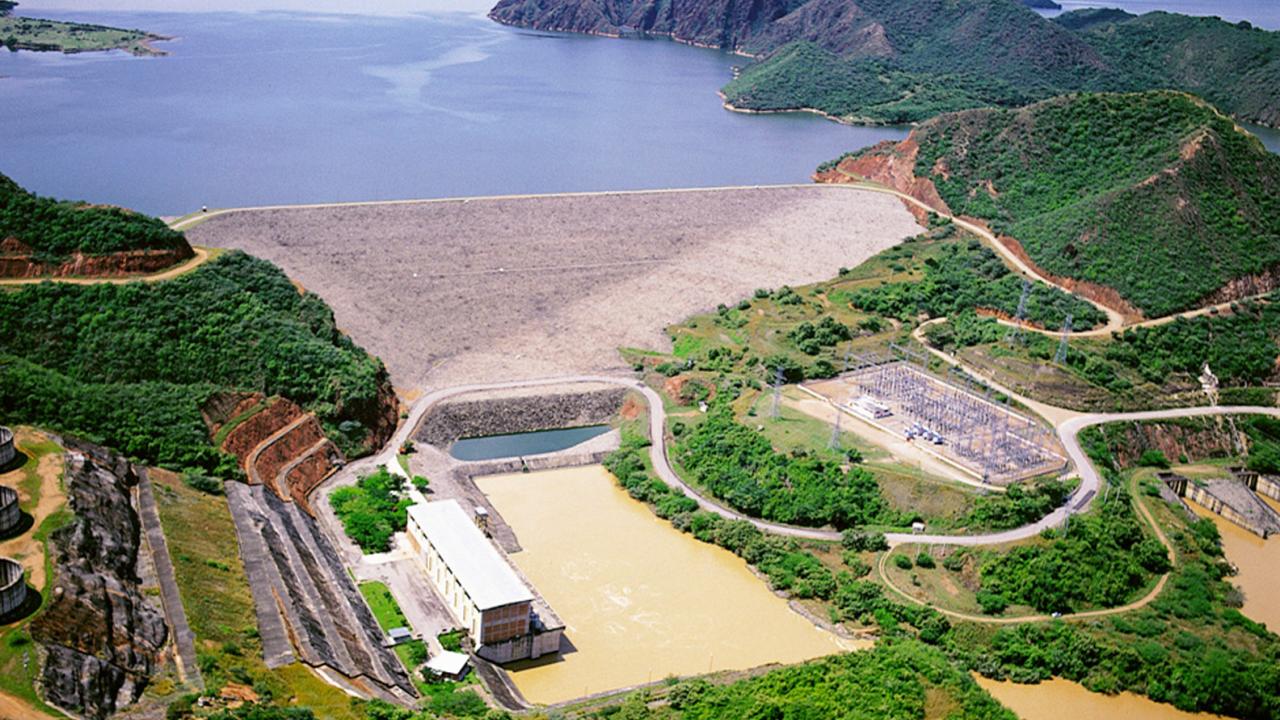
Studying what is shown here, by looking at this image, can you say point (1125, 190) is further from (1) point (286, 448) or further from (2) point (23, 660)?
(2) point (23, 660)

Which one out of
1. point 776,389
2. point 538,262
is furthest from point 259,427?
point 538,262

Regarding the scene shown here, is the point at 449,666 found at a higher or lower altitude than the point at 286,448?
lower

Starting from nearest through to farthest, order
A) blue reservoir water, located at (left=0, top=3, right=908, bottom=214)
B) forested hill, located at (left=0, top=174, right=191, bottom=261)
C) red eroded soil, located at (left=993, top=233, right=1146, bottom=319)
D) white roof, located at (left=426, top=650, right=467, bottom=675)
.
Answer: white roof, located at (left=426, top=650, right=467, bottom=675) → forested hill, located at (left=0, top=174, right=191, bottom=261) → red eroded soil, located at (left=993, top=233, right=1146, bottom=319) → blue reservoir water, located at (left=0, top=3, right=908, bottom=214)

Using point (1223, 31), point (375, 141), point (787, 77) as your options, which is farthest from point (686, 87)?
point (1223, 31)

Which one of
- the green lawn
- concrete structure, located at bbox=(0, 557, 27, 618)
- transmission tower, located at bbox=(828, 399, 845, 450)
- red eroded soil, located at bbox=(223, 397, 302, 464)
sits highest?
concrete structure, located at bbox=(0, 557, 27, 618)

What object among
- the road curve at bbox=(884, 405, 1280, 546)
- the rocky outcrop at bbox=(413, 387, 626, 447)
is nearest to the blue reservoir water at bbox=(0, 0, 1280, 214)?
the rocky outcrop at bbox=(413, 387, 626, 447)

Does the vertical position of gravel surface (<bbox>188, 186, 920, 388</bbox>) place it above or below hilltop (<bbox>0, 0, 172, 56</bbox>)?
below

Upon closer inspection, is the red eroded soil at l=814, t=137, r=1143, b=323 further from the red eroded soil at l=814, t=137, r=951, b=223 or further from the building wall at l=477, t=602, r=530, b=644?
the building wall at l=477, t=602, r=530, b=644

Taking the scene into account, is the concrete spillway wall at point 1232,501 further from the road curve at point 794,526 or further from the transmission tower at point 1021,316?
the transmission tower at point 1021,316
